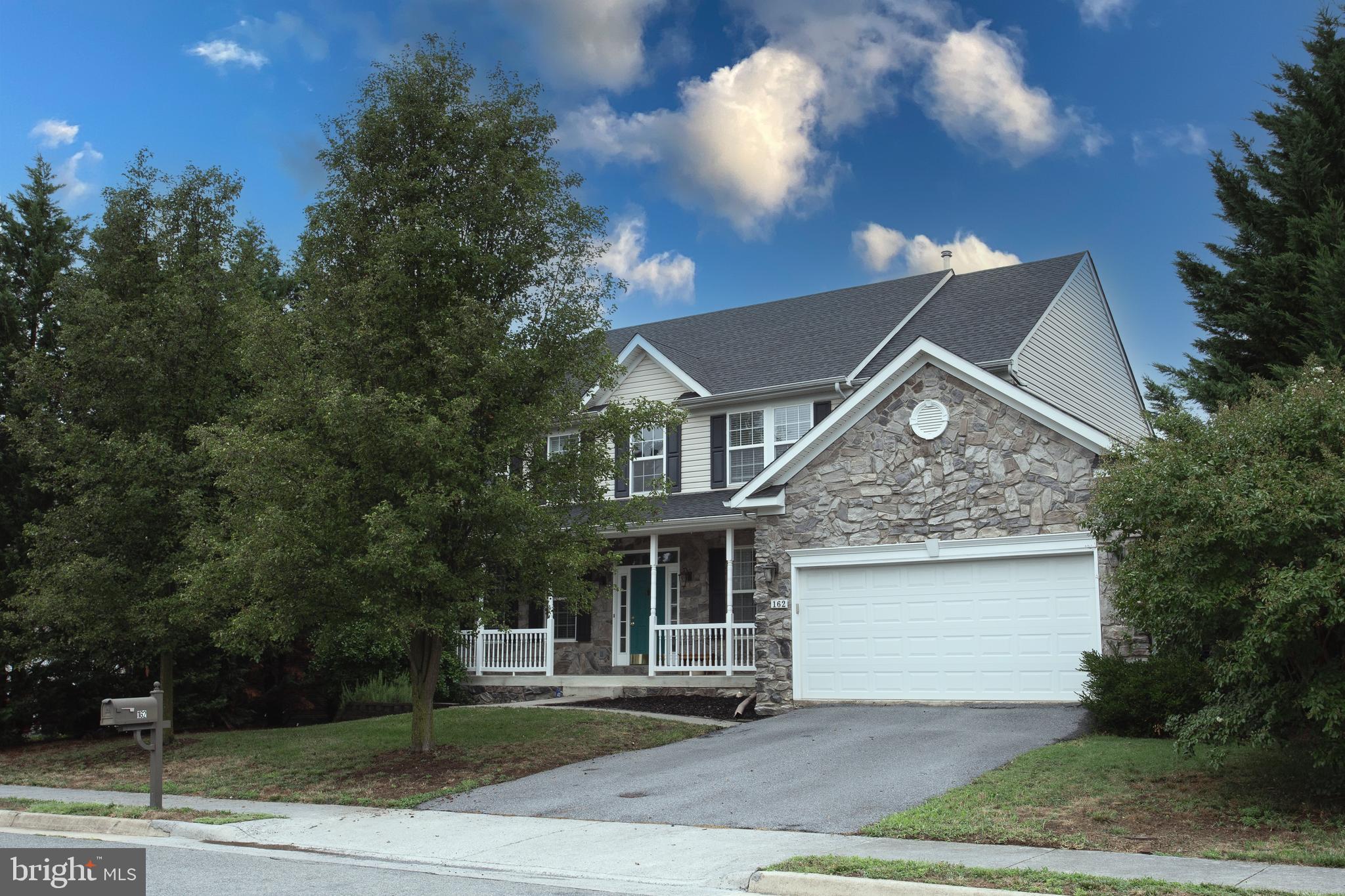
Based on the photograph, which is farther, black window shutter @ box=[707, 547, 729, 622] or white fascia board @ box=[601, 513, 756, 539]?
black window shutter @ box=[707, 547, 729, 622]

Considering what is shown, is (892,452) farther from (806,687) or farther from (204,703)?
(204,703)

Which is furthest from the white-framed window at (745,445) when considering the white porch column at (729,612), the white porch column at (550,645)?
the white porch column at (550,645)

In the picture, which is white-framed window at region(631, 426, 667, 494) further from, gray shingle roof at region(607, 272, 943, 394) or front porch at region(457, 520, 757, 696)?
gray shingle roof at region(607, 272, 943, 394)

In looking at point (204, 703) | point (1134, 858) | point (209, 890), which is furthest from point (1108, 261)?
point (209, 890)

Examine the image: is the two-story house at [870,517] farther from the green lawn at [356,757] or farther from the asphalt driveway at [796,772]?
the green lawn at [356,757]

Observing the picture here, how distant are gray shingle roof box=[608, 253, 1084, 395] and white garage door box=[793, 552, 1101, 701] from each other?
5.21 metres

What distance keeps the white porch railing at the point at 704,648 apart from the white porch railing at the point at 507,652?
279 cm

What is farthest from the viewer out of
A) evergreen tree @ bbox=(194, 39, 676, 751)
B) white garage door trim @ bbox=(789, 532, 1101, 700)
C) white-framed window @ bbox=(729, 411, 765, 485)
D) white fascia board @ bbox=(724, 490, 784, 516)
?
white-framed window @ bbox=(729, 411, 765, 485)

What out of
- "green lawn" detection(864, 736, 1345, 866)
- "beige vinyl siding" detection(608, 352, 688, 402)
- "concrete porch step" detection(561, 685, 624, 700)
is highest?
"beige vinyl siding" detection(608, 352, 688, 402)

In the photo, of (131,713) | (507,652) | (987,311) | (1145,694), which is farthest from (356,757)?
(987,311)

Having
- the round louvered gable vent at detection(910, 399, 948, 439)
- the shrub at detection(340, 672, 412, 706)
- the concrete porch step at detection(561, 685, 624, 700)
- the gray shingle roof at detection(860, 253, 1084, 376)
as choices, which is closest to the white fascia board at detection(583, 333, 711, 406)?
the gray shingle roof at detection(860, 253, 1084, 376)

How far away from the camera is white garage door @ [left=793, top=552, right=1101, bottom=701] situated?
14875 millimetres

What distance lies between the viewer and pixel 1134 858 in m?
7.34

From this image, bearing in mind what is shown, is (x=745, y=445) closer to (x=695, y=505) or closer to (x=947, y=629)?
(x=695, y=505)
